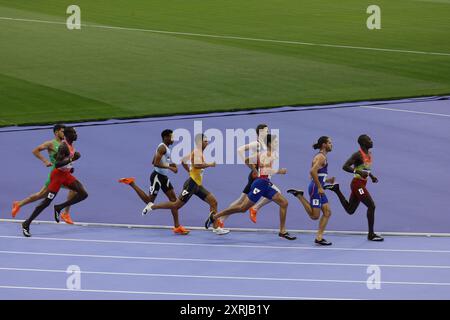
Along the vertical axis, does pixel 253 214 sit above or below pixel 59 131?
below

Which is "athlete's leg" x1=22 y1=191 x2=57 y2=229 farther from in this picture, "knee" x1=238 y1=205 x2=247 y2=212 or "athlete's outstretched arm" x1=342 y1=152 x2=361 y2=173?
"athlete's outstretched arm" x1=342 y1=152 x2=361 y2=173

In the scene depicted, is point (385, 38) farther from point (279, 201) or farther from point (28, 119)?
point (279, 201)

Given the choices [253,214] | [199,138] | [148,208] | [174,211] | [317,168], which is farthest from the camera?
[253,214]

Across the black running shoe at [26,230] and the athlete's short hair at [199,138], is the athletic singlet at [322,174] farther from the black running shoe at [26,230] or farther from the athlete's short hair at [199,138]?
the black running shoe at [26,230]

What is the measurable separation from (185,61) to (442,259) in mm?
19928

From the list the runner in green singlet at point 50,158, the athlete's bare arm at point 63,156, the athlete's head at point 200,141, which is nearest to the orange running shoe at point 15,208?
the runner in green singlet at point 50,158

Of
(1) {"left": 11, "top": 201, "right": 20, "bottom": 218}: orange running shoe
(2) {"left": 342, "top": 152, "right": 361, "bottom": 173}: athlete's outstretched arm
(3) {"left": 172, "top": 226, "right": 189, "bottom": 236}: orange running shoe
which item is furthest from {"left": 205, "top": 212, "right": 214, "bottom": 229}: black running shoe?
(1) {"left": 11, "top": 201, "right": 20, "bottom": 218}: orange running shoe

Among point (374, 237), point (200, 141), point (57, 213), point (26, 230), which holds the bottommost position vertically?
point (374, 237)

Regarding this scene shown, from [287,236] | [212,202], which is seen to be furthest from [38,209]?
[287,236]

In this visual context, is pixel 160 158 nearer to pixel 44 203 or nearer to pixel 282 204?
pixel 44 203

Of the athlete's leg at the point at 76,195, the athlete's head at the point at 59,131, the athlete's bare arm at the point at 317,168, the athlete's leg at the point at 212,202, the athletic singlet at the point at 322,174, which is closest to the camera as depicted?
the athlete's bare arm at the point at 317,168

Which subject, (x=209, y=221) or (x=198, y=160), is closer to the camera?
(x=198, y=160)

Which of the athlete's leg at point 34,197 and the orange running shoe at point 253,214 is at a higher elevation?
the athlete's leg at point 34,197

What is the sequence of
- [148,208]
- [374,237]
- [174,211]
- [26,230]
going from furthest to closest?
[148,208], [174,211], [26,230], [374,237]
